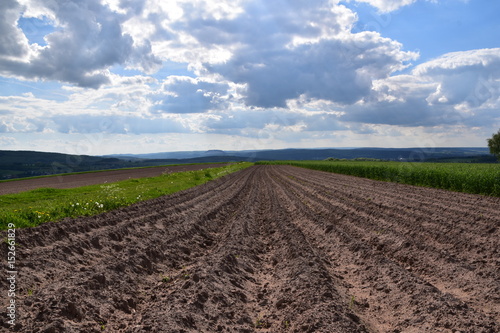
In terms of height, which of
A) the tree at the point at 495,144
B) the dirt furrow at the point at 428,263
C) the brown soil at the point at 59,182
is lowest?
the dirt furrow at the point at 428,263

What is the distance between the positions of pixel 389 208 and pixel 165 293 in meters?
13.0

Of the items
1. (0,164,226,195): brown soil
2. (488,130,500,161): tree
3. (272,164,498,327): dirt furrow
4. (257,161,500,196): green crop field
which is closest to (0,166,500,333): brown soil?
(272,164,498,327): dirt furrow

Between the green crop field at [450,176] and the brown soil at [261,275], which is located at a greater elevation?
the green crop field at [450,176]

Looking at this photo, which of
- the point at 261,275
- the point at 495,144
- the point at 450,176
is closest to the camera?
the point at 261,275

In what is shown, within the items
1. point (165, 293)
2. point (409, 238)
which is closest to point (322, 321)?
point (165, 293)

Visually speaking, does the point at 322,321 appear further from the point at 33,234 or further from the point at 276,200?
the point at 276,200

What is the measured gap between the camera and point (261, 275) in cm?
856

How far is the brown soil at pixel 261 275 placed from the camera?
5.64 meters

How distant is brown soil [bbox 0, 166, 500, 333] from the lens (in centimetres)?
564

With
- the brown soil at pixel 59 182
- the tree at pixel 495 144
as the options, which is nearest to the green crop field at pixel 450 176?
the brown soil at pixel 59 182

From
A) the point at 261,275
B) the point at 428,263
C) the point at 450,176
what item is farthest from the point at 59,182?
the point at 428,263

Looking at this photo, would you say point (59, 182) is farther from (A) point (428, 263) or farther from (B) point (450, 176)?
(A) point (428, 263)

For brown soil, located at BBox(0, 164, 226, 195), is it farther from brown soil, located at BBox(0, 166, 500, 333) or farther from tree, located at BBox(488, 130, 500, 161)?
tree, located at BBox(488, 130, 500, 161)

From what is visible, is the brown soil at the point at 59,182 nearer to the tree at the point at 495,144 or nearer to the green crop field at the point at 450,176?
the green crop field at the point at 450,176
